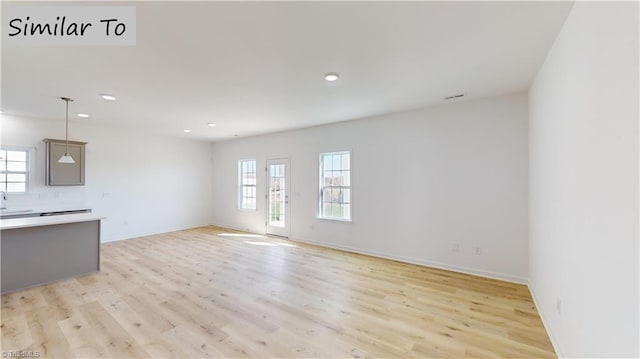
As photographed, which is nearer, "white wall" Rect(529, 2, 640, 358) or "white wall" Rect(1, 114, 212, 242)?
"white wall" Rect(529, 2, 640, 358)

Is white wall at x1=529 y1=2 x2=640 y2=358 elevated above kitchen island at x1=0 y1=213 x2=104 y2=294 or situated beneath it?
elevated above

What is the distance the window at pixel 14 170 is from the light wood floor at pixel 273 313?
2609 mm

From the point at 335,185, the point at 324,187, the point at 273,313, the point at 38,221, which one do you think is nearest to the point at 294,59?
the point at 273,313

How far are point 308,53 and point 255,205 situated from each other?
5138 mm

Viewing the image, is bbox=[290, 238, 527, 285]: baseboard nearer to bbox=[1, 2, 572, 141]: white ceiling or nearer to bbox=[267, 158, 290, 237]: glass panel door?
bbox=[267, 158, 290, 237]: glass panel door

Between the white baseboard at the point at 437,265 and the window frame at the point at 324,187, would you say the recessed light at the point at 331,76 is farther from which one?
the white baseboard at the point at 437,265

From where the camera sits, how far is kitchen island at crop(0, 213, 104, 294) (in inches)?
129

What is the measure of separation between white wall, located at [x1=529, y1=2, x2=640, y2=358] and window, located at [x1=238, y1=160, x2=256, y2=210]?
6.03 metres

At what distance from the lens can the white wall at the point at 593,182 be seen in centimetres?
117

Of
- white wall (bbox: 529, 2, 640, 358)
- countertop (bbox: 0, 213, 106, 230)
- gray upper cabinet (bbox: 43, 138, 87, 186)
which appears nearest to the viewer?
white wall (bbox: 529, 2, 640, 358)

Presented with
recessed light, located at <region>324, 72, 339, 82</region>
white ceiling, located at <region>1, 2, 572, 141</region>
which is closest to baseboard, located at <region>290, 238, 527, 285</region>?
white ceiling, located at <region>1, 2, 572, 141</region>

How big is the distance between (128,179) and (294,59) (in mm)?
5787

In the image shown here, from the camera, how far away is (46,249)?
3580 mm

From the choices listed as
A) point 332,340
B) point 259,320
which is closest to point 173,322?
point 259,320
